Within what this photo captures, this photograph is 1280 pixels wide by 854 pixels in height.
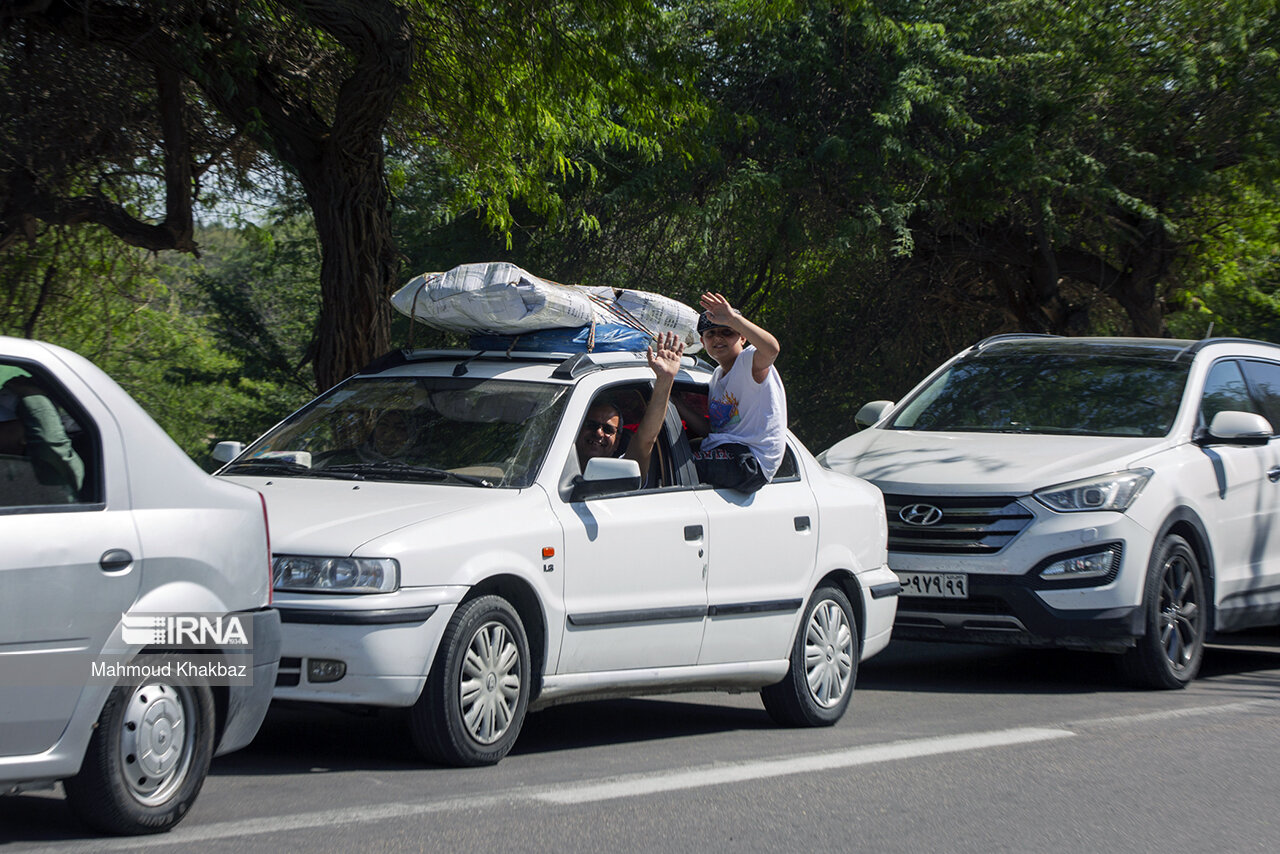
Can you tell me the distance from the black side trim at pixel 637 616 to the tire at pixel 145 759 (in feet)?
5.78

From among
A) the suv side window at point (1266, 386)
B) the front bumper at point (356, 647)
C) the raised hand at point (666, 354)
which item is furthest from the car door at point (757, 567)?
the suv side window at point (1266, 386)

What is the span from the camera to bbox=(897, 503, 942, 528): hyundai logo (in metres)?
8.46

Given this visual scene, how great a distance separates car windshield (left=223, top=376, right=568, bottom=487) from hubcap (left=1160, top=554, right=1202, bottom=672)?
4.04 m

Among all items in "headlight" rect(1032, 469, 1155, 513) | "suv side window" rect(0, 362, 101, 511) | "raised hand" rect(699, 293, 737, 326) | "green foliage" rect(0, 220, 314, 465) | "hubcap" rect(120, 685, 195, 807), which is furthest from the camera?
"green foliage" rect(0, 220, 314, 465)

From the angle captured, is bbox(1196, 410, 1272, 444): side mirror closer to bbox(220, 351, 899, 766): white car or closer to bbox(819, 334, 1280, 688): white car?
bbox(819, 334, 1280, 688): white car

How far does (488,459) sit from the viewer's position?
613 centimetres

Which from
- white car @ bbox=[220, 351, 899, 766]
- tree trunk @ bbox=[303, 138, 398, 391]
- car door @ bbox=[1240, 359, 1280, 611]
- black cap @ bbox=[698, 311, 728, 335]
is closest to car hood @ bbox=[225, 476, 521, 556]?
white car @ bbox=[220, 351, 899, 766]

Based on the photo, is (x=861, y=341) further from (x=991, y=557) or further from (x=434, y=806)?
(x=434, y=806)

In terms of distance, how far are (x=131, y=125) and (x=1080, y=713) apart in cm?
926

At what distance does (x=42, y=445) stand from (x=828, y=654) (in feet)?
13.6

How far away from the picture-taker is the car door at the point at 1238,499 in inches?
351

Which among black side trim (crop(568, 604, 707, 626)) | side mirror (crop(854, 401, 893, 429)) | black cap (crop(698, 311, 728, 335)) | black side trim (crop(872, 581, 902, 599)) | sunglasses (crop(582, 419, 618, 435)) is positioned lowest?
black side trim (crop(872, 581, 902, 599))

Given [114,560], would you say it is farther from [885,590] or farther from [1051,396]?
[1051,396]

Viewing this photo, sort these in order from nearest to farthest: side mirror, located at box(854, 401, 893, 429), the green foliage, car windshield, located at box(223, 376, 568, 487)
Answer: car windshield, located at box(223, 376, 568, 487) → side mirror, located at box(854, 401, 893, 429) → the green foliage
